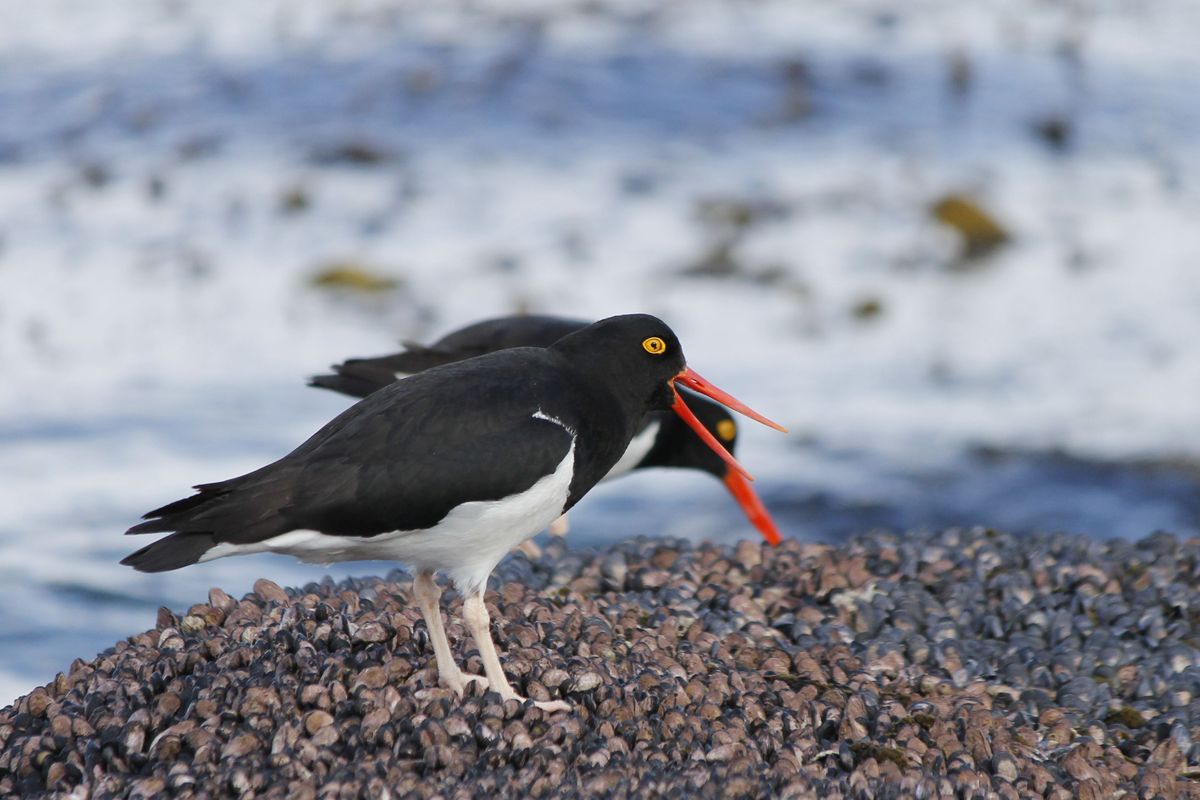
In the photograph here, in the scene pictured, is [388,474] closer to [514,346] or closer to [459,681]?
[459,681]

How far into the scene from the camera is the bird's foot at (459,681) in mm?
4008

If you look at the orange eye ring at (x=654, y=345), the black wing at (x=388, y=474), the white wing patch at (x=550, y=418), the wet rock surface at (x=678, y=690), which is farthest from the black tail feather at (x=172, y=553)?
the orange eye ring at (x=654, y=345)

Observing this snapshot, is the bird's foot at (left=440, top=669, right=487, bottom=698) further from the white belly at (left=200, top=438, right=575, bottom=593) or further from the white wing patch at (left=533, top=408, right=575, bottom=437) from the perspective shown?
the white wing patch at (left=533, top=408, right=575, bottom=437)

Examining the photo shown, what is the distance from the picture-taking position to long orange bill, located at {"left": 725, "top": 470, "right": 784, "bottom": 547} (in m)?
7.36

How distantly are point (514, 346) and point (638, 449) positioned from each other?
1.18 meters

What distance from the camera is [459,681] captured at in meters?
4.03

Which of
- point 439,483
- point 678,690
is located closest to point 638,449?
point 678,690

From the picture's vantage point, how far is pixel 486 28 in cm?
1477

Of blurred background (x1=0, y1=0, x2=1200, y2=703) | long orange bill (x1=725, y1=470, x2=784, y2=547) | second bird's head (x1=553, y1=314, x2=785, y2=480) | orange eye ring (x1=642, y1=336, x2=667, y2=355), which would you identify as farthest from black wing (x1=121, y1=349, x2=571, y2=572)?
long orange bill (x1=725, y1=470, x2=784, y2=547)

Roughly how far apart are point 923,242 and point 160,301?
21.1 ft

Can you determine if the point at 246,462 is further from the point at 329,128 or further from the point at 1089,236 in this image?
the point at 1089,236

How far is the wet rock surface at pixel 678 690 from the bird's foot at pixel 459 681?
53 mm

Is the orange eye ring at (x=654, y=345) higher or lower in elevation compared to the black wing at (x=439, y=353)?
lower

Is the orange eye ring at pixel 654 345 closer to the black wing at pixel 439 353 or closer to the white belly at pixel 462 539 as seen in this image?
the white belly at pixel 462 539
